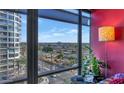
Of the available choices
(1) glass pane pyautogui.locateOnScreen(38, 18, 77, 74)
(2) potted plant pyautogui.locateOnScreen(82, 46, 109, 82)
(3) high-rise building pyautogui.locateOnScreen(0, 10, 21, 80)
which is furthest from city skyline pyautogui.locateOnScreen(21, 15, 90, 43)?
(2) potted plant pyautogui.locateOnScreen(82, 46, 109, 82)

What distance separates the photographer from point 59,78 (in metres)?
2.65

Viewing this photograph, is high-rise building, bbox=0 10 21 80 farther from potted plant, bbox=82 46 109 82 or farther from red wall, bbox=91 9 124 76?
red wall, bbox=91 9 124 76

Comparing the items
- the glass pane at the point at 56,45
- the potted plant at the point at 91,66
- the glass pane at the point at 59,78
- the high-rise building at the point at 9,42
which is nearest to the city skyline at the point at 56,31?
the glass pane at the point at 56,45

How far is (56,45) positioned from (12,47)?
1.70 ft

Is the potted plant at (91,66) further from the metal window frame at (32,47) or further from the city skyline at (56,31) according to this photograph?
the metal window frame at (32,47)

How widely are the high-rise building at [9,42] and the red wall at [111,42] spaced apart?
940mm

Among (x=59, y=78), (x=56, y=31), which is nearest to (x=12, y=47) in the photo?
(x=56, y=31)

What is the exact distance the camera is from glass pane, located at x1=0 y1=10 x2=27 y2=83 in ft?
8.30

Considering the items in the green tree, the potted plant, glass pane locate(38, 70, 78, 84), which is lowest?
glass pane locate(38, 70, 78, 84)

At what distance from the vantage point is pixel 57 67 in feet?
9.00

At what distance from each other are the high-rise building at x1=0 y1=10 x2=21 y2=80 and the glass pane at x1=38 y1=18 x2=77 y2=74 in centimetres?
27

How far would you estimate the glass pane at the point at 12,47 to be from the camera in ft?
8.30
